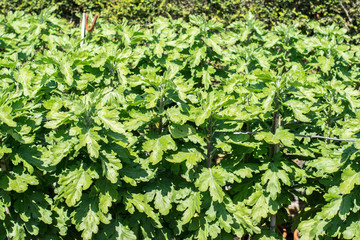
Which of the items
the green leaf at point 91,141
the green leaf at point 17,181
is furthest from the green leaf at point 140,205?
the green leaf at point 17,181

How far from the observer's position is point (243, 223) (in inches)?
116

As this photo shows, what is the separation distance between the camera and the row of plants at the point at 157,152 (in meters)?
2.62

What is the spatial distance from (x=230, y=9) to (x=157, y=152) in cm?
684

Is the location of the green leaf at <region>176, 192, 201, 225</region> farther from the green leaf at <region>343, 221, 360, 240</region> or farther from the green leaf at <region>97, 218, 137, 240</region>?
the green leaf at <region>343, 221, 360, 240</region>

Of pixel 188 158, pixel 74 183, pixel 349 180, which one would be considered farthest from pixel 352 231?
pixel 74 183

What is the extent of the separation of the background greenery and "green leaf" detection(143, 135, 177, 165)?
20.5 ft

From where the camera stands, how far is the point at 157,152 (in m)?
2.69

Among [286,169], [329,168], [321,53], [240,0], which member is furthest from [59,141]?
[240,0]

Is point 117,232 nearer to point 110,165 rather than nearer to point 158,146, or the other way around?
point 110,165

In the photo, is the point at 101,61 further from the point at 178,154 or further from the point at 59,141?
the point at 178,154

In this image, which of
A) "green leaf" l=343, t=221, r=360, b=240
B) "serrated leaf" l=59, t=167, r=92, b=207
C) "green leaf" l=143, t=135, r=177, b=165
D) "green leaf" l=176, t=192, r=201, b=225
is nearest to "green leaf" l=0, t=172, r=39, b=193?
"serrated leaf" l=59, t=167, r=92, b=207

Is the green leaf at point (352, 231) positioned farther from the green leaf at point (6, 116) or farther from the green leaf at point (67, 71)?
the green leaf at point (6, 116)

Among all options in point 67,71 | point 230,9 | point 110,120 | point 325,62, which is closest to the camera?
point 110,120

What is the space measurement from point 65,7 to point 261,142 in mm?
8691
